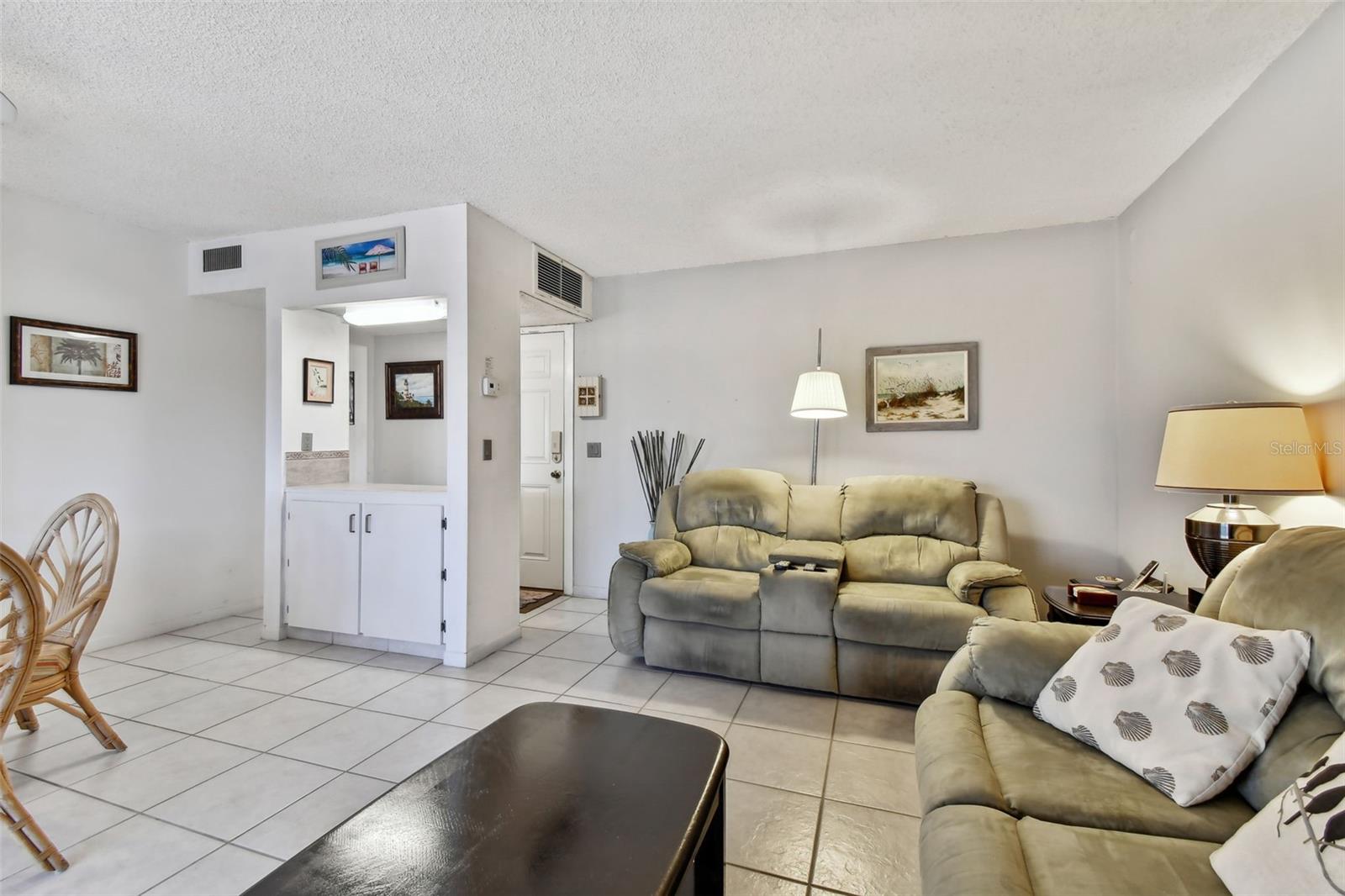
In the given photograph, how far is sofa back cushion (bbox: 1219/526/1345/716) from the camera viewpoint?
1184mm

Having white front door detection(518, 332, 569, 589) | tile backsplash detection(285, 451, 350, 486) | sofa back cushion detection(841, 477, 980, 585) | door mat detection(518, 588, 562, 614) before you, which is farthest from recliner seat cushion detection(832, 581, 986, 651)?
tile backsplash detection(285, 451, 350, 486)

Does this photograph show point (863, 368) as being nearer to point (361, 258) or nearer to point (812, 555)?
point (812, 555)

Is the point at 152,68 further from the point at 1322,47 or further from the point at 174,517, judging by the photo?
the point at 1322,47

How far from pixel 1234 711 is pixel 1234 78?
227 centimetres

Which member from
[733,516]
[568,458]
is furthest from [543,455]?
[733,516]

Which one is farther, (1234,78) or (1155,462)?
(1155,462)

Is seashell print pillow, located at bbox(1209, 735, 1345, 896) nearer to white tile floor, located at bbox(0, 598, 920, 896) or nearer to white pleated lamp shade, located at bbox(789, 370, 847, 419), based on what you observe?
white tile floor, located at bbox(0, 598, 920, 896)

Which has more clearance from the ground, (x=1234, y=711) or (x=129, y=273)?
(x=129, y=273)

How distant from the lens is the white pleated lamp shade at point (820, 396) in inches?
130

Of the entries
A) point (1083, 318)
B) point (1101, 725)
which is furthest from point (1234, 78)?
point (1101, 725)

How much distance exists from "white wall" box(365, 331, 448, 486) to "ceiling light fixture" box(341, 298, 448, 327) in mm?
1170

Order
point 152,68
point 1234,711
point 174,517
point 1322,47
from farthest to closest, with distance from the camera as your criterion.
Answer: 1. point 174,517
2. point 152,68
3. point 1322,47
4. point 1234,711

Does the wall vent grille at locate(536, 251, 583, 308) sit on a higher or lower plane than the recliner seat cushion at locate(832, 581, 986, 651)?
higher

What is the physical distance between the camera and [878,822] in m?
1.84
